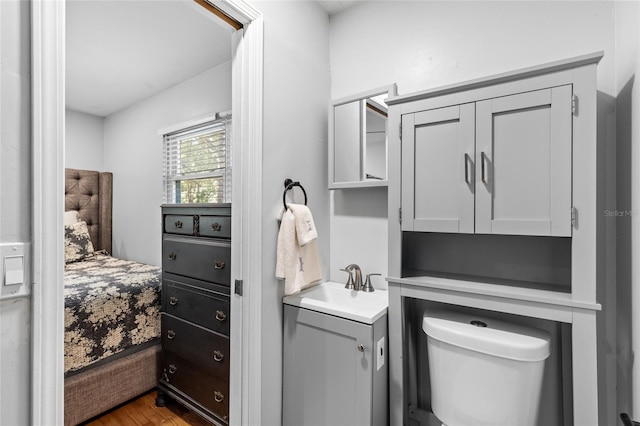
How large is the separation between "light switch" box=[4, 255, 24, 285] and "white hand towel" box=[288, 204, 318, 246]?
100 centimetres

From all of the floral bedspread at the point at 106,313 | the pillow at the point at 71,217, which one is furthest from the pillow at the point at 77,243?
the floral bedspread at the point at 106,313

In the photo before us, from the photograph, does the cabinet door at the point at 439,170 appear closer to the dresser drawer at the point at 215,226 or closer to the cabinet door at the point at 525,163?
the cabinet door at the point at 525,163

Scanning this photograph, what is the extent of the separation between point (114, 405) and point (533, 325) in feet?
7.98

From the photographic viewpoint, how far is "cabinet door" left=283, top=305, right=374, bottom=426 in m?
1.31

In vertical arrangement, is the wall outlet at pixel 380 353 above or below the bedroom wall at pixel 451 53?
below

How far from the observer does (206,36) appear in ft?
6.79

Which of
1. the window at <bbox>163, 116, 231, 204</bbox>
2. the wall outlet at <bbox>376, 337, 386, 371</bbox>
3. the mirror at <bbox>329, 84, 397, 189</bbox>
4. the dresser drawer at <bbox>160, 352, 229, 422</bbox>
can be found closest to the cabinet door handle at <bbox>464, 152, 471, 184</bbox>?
the mirror at <bbox>329, 84, 397, 189</bbox>

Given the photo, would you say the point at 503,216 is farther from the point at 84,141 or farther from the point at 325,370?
the point at 84,141

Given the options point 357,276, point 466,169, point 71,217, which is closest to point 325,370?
point 357,276

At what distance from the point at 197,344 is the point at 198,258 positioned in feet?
1.68

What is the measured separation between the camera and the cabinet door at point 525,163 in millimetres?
1058

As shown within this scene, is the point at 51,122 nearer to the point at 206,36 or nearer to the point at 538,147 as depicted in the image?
the point at 538,147

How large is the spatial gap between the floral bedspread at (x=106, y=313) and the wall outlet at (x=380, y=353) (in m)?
1.68

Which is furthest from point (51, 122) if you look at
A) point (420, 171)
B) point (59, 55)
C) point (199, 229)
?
point (420, 171)
